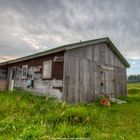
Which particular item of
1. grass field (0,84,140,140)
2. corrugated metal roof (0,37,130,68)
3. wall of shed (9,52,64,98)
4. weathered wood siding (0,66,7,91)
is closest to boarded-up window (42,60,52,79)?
wall of shed (9,52,64,98)

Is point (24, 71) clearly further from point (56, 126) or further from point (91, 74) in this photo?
point (56, 126)

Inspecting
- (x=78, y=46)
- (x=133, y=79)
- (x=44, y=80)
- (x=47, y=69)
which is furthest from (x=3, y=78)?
(x=133, y=79)

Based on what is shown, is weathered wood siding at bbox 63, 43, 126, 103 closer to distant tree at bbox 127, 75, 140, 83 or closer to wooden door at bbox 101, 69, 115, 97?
wooden door at bbox 101, 69, 115, 97

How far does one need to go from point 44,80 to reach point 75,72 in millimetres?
2743

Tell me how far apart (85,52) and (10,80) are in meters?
9.82

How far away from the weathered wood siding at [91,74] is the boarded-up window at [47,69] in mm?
1787

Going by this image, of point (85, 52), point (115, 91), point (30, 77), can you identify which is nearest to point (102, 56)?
point (85, 52)

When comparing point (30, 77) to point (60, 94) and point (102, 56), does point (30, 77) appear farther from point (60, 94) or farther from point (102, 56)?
point (102, 56)

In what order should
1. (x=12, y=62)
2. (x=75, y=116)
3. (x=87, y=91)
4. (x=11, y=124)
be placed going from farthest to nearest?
1. (x=12, y=62)
2. (x=87, y=91)
3. (x=75, y=116)
4. (x=11, y=124)

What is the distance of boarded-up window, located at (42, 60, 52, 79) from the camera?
600 inches

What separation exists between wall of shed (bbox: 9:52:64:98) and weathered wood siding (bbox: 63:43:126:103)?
23.0 inches

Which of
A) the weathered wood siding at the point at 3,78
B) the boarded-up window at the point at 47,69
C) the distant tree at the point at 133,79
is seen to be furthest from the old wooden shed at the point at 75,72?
the distant tree at the point at 133,79

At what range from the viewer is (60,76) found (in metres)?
14.1

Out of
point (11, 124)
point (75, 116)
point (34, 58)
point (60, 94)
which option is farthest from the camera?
point (34, 58)
